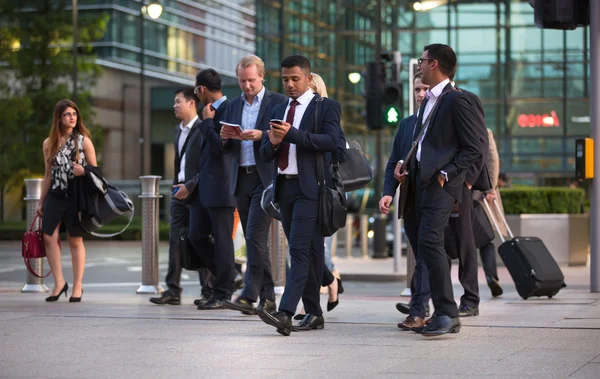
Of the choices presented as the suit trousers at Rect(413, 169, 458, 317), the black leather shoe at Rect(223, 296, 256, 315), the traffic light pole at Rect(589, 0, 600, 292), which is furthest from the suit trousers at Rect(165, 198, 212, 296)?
the traffic light pole at Rect(589, 0, 600, 292)

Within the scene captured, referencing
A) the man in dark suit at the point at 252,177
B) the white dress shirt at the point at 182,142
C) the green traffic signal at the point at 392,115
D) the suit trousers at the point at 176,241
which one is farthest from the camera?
the green traffic signal at the point at 392,115

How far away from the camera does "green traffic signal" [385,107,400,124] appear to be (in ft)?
63.6

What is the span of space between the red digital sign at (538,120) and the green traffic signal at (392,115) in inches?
940

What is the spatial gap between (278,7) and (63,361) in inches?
1679

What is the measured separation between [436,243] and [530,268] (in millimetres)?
3585

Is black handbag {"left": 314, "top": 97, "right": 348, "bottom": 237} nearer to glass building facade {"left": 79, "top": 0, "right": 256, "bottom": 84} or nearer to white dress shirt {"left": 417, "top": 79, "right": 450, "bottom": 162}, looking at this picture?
white dress shirt {"left": 417, "top": 79, "right": 450, "bottom": 162}

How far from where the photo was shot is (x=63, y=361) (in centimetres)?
699

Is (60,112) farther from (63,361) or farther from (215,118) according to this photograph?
(63,361)

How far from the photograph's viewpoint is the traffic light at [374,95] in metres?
20.2

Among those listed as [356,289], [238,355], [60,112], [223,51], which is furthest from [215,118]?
[223,51]

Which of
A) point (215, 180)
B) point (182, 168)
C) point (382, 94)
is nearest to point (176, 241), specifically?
point (182, 168)

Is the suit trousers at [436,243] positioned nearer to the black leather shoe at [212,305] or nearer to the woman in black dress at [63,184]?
the black leather shoe at [212,305]

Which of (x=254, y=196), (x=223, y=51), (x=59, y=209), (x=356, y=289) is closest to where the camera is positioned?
(x=254, y=196)

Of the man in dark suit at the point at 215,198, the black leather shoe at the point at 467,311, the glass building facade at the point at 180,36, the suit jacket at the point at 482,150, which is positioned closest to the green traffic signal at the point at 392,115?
the man in dark suit at the point at 215,198
